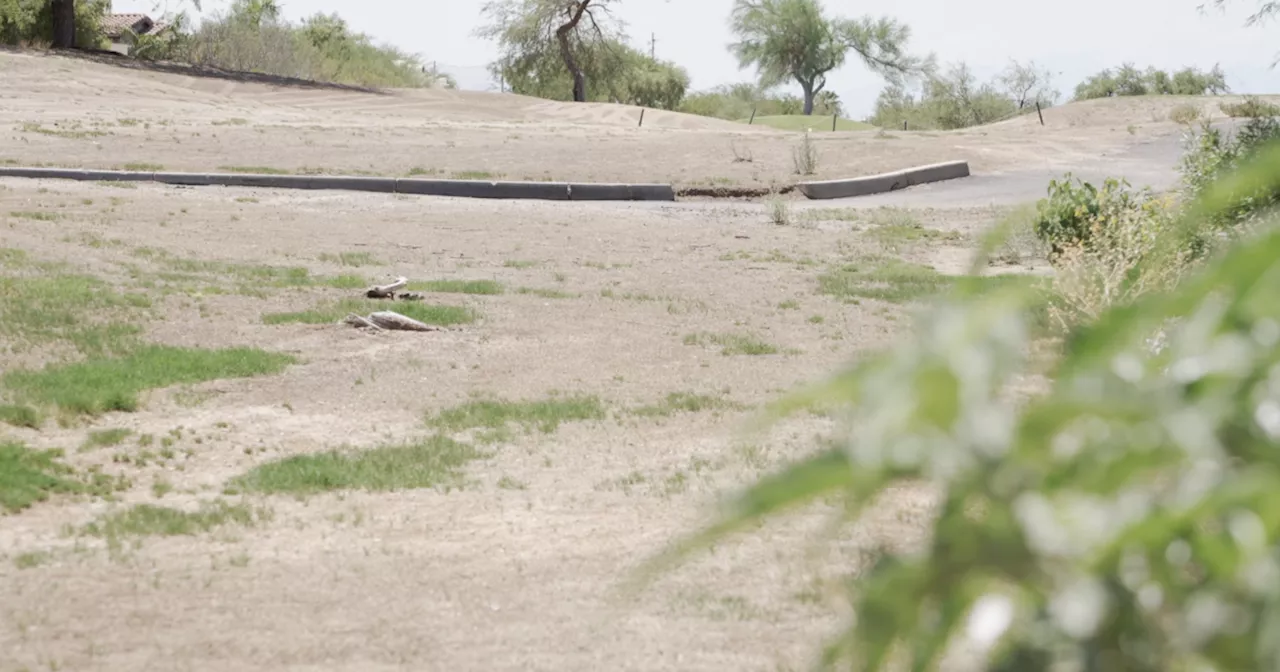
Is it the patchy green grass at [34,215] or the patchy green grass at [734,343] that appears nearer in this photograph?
the patchy green grass at [734,343]

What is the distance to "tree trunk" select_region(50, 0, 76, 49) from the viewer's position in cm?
4841

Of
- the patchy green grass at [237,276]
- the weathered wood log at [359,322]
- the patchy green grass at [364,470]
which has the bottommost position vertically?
the patchy green grass at [364,470]

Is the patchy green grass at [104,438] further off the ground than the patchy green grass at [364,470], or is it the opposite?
the patchy green grass at [364,470]

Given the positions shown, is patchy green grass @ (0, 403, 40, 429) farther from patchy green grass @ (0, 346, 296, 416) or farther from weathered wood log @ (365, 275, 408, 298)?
weathered wood log @ (365, 275, 408, 298)

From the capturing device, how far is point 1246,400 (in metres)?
0.78

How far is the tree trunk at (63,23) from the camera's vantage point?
48406 millimetres

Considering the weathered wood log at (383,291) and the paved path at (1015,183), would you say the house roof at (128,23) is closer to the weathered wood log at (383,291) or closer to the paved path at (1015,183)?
the paved path at (1015,183)

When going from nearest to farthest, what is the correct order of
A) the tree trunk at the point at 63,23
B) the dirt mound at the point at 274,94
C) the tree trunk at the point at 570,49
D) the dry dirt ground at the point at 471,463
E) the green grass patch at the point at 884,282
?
the dry dirt ground at the point at 471,463 → the green grass patch at the point at 884,282 → the dirt mound at the point at 274,94 → the tree trunk at the point at 63,23 → the tree trunk at the point at 570,49

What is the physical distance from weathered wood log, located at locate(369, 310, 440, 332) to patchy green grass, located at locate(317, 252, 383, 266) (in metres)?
3.84

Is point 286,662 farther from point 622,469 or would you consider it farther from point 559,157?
point 559,157

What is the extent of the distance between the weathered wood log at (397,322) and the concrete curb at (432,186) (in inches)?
474

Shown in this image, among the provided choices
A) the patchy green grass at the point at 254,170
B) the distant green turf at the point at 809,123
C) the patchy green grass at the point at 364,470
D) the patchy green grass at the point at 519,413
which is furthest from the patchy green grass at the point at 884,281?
the distant green turf at the point at 809,123

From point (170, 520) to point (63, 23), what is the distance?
1861 inches

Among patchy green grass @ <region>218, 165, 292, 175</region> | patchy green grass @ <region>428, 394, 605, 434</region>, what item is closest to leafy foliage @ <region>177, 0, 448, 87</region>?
patchy green grass @ <region>218, 165, 292, 175</region>
